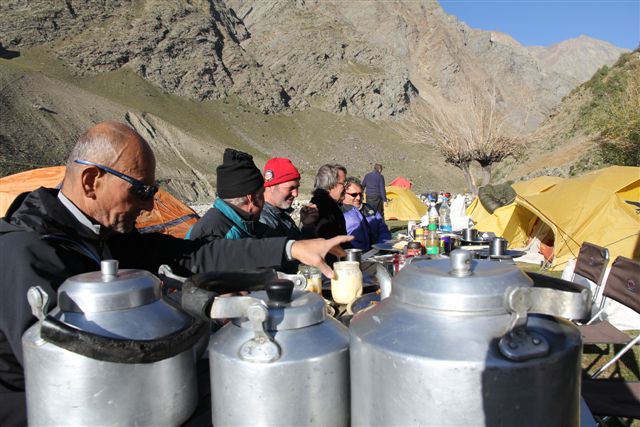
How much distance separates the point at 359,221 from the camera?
5.69m

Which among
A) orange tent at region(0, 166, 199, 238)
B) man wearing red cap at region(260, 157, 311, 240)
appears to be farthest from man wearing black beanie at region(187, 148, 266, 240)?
orange tent at region(0, 166, 199, 238)

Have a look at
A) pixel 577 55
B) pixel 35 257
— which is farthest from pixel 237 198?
pixel 577 55

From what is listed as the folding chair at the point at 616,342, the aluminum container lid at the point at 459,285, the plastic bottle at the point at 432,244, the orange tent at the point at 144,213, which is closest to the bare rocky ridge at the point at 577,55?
the orange tent at the point at 144,213

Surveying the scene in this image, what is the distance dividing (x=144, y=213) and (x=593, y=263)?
5693 mm

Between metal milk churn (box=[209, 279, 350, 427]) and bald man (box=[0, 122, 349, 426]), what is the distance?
2.01 ft

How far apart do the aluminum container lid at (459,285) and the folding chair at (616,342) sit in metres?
0.93

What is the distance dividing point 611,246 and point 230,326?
6756 mm

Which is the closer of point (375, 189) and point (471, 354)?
point (471, 354)

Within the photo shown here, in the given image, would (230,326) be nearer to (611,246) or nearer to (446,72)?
(611,246)

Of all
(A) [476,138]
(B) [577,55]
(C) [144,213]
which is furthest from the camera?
(B) [577,55]

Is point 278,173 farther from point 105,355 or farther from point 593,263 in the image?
point 105,355

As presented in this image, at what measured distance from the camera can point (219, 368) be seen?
3.43ft

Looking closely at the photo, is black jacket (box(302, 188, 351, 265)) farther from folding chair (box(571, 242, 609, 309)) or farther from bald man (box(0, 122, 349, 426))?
bald man (box(0, 122, 349, 426))

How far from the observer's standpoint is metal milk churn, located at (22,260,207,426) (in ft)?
3.31
